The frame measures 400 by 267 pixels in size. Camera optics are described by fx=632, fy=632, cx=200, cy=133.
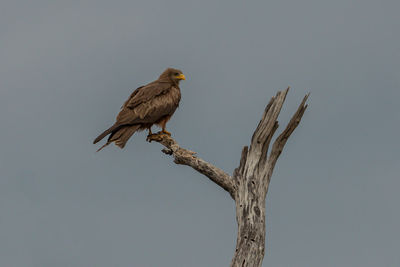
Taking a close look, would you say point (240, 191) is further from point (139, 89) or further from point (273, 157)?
point (139, 89)

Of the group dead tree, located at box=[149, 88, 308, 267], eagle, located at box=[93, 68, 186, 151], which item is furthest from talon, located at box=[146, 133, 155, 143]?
dead tree, located at box=[149, 88, 308, 267]

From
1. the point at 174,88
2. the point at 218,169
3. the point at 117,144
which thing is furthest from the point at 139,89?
the point at 218,169

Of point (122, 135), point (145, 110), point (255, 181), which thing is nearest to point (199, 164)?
point (255, 181)

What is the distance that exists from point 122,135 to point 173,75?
302 centimetres

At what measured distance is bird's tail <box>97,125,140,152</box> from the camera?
39.7 ft

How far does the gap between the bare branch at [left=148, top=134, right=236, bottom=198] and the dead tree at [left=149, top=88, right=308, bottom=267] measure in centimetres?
2

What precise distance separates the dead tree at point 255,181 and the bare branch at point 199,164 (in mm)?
16

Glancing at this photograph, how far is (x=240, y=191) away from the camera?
9.70 meters

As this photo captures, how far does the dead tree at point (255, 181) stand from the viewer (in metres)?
9.35

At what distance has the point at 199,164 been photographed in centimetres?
1059

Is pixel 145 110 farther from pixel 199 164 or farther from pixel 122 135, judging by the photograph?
pixel 199 164

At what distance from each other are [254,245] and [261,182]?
994 mm

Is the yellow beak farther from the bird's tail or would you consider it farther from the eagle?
the bird's tail

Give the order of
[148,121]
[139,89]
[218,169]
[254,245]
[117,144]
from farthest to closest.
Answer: [139,89] < [148,121] < [117,144] < [218,169] < [254,245]
